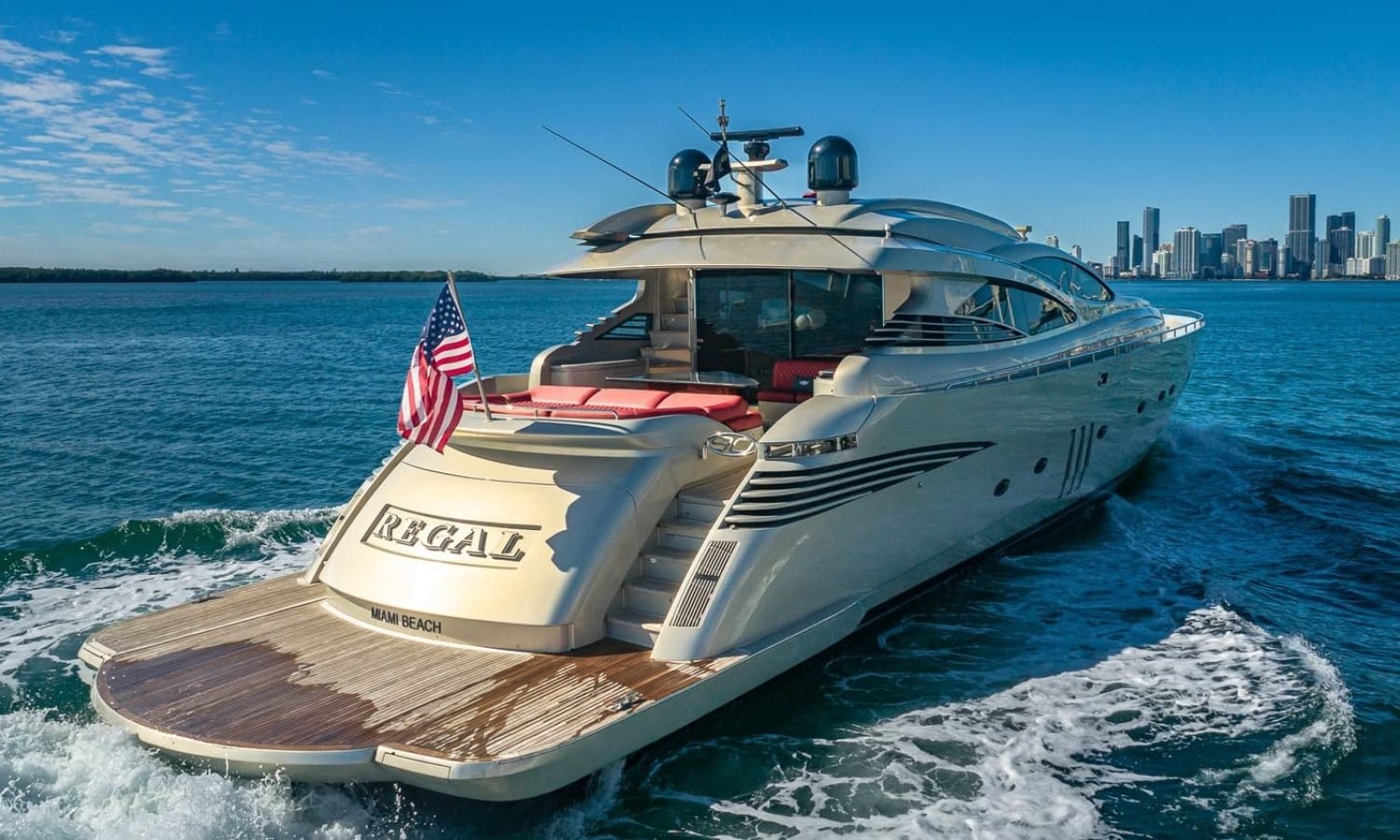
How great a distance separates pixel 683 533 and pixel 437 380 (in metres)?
2.00

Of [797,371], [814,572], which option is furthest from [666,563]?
[797,371]

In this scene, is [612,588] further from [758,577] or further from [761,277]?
[761,277]

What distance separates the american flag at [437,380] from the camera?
726 centimetres

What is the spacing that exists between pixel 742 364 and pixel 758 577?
12.6ft

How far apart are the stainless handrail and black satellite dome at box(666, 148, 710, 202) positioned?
358 cm

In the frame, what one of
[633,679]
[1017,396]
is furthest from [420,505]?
[1017,396]

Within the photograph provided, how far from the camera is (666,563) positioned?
726cm

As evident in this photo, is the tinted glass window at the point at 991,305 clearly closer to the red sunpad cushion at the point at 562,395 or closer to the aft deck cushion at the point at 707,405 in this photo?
the aft deck cushion at the point at 707,405

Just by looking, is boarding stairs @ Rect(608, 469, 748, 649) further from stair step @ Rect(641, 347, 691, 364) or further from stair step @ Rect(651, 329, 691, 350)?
stair step @ Rect(651, 329, 691, 350)

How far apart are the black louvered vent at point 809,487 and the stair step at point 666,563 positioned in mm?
428

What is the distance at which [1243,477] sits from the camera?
1495 cm

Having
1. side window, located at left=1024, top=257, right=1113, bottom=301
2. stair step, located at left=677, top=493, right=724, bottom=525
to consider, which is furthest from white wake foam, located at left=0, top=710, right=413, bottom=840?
side window, located at left=1024, top=257, right=1113, bottom=301

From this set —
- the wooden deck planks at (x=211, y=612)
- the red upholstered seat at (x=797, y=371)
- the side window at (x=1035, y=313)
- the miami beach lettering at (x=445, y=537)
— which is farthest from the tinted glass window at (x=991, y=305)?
the wooden deck planks at (x=211, y=612)

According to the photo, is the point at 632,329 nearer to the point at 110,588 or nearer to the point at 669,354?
the point at 669,354
